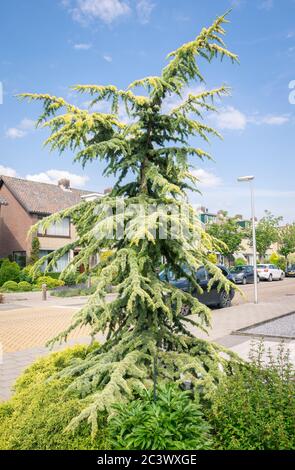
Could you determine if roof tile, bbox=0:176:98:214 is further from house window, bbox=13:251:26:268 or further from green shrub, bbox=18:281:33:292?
green shrub, bbox=18:281:33:292

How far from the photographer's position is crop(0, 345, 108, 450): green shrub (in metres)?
3.40

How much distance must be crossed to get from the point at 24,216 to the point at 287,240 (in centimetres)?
3709

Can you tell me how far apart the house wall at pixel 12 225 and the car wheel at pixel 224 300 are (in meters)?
19.4

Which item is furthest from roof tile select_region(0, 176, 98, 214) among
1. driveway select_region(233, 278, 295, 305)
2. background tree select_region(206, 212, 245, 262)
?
driveway select_region(233, 278, 295, 305)

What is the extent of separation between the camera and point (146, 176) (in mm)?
4461

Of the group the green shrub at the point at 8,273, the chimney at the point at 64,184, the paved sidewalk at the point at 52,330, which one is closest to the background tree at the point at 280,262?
the chimney at the point at 64,184

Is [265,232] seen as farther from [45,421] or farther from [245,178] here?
[45,421]

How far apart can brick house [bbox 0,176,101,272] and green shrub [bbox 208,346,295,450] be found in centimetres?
2761

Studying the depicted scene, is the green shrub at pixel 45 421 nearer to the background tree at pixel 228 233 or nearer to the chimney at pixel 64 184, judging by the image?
the chimney at pixel 64 184

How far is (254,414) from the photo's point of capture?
3.33m

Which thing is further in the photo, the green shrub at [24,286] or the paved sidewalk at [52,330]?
the green shrub at [24,286]

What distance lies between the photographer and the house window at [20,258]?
103 feet

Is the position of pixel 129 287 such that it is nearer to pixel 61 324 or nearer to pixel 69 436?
pixel 69 436
